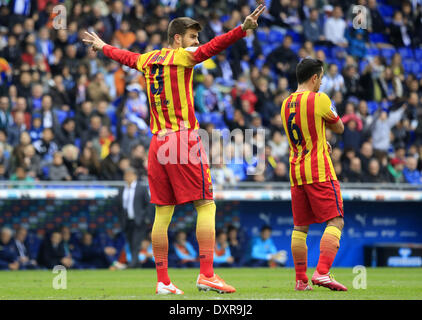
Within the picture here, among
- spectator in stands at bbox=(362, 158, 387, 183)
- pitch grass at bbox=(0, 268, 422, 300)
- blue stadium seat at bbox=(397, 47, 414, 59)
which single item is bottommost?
pitch grass at bbox=(0, 268, 422, 300)

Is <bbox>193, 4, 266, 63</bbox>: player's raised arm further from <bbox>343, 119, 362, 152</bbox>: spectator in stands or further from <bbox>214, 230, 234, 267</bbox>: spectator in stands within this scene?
<bbox>343, 119, 362, 152</bbox>: spectator in stands

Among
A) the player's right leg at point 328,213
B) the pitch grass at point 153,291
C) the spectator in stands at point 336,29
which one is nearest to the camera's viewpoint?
the pitch grass at point 153,291

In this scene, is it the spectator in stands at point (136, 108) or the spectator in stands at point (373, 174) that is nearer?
the spectator in stands at point (373, 174)

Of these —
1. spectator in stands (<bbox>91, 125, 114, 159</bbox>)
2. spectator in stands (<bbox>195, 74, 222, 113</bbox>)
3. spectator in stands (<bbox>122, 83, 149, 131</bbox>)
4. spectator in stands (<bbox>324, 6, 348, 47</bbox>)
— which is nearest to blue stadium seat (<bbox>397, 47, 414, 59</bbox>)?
spectator in stands (<bbox>324, 6, 348, 47</bbox>)

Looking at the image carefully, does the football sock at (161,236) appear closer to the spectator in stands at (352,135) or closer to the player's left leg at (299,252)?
the player's left leg at (299,252)

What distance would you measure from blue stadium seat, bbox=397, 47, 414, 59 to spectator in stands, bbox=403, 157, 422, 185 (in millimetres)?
5436

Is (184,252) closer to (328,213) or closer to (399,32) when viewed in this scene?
(328,213)

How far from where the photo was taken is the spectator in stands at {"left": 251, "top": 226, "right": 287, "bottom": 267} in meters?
15.4

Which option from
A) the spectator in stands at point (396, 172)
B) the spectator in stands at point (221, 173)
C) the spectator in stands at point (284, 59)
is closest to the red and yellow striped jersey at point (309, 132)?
the spectator in stands at point (221, 173)

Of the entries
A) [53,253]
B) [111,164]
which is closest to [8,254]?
[53,253]

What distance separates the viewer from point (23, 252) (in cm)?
1452

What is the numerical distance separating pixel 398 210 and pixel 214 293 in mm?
9953

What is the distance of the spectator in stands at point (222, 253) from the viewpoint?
1531 cm

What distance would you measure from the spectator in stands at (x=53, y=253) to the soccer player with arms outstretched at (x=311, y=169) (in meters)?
7.26
